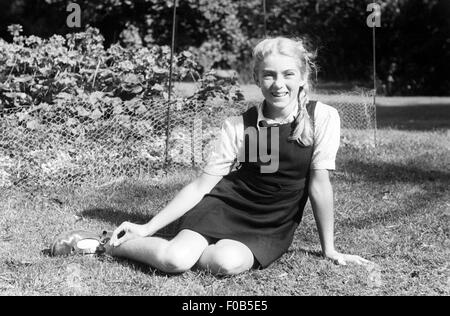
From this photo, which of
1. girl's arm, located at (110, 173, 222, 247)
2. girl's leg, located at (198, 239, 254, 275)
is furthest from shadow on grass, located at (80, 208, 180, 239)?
girl's leg, located at (198, 239, 254, 275)

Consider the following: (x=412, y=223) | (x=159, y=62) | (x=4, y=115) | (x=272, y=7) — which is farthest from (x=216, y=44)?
(x=412, y=223)

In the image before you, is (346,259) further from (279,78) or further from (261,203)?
(279,78)

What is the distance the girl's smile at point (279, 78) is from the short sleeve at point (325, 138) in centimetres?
16

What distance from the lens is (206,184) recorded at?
9.34 ft

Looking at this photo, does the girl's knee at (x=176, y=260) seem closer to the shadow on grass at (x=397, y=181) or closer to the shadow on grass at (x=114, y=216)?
the shadow on grass at (x=114, y=216)

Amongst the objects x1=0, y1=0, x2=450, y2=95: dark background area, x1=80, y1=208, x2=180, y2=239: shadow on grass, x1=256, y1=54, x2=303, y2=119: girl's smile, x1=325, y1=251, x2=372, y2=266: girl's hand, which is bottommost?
x1=325, y1=251, x2=372, y2=266: girl's hand

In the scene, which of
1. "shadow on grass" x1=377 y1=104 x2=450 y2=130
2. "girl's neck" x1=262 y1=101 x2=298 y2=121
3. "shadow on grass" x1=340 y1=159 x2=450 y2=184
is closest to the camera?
"girl's neck" x1=262 y1=101 x2=298 y2=121

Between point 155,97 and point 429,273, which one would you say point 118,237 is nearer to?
point 429,273

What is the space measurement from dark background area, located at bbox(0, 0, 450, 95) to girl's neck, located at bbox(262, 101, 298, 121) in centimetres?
785

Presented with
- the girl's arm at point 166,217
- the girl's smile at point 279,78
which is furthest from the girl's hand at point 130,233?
the girl's smile at point 279,78

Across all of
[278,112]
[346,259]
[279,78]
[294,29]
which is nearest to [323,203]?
[346,259]

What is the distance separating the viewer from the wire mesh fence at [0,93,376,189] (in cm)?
403

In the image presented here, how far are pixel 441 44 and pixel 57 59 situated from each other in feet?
30.6

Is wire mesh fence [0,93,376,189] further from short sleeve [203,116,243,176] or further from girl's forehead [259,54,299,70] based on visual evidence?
girl's forehead [259,54,299,70]
